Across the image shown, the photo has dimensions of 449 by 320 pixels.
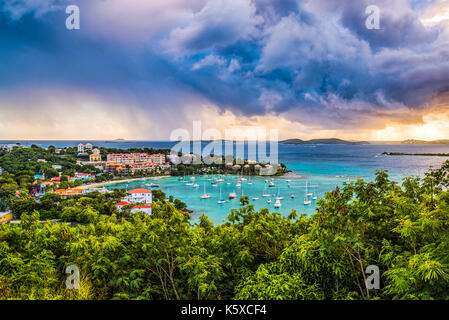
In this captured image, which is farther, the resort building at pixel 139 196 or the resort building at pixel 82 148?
the resort building at pixel 82 148

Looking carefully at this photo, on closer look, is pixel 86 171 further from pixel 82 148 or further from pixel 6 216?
pixel 82 148

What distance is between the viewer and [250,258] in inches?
142

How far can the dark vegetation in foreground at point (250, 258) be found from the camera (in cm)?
259

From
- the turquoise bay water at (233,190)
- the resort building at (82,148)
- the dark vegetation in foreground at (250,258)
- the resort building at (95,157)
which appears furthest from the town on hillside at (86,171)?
the dark vegetation in foreground at (250,258)

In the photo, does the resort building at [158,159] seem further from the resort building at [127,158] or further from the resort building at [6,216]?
the resort building at [6,216]

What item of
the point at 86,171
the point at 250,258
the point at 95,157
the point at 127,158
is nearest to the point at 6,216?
the point at 250,258

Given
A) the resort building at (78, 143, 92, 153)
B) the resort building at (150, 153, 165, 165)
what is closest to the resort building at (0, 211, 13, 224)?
the resort building at (150, 153, 165, 165)

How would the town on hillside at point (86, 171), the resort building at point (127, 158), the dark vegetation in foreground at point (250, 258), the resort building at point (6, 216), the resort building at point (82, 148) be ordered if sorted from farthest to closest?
the resort building at point (82, 148) < the resort building at point (127, 158) < the town on hillside at point (86, 171) < the resort building at point (6, 216) < the dark vegetation in foreground at point (250, 258)

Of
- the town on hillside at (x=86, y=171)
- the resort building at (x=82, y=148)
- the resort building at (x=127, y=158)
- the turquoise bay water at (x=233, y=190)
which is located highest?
the resort building at (x=82, y=148)

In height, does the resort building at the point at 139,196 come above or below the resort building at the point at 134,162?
below

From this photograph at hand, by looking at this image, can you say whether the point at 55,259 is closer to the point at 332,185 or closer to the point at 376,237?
the point at 376,237

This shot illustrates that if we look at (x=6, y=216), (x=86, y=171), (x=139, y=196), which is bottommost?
(x=6, y=216)

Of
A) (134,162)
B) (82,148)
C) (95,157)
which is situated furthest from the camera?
(82,148)

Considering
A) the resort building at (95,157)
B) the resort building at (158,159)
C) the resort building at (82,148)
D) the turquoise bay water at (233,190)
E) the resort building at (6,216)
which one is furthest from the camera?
the resort building at (82,148)
